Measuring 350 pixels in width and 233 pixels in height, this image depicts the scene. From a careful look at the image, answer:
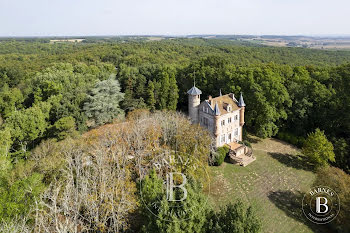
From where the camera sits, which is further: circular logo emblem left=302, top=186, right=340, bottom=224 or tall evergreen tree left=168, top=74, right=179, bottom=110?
tall evergreen tree left=168, top=74, right=179, bottom=110

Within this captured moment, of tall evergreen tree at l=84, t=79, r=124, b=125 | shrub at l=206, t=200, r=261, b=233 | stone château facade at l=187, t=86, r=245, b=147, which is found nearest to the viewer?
shrub at l=206, t=200, r=261, b=233

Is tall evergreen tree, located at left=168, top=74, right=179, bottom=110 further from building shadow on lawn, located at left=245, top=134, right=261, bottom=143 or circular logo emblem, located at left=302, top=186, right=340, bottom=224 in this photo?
circular logo emblem, located at left=302, top=186, right=340, bottom=224

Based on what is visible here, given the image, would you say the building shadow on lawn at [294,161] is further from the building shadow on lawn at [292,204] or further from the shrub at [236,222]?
the shrub at [236,222]

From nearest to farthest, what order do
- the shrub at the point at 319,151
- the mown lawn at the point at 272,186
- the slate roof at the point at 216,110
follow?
1. the mown lawn at the point at 272,186
2. the shrub at the point at 319,151
3. the slate roof at the point at 216,110

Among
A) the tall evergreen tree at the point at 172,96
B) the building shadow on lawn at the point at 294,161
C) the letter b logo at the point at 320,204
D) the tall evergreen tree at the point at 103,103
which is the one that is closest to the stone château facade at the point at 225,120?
the building shadow on lawn at the point at 294,161

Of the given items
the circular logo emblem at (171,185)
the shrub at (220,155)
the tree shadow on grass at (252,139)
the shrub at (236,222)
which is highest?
the circular logo emblem at (171,185)

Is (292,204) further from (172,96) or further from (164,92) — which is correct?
(164,92)

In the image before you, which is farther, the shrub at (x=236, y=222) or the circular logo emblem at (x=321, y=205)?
the circular logo emblem at (x=321, y=205)

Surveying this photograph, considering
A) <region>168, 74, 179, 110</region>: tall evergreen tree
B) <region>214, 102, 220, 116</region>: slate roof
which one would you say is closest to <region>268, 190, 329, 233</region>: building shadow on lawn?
<region>214, 102, 220, 116</region>: slate roof
